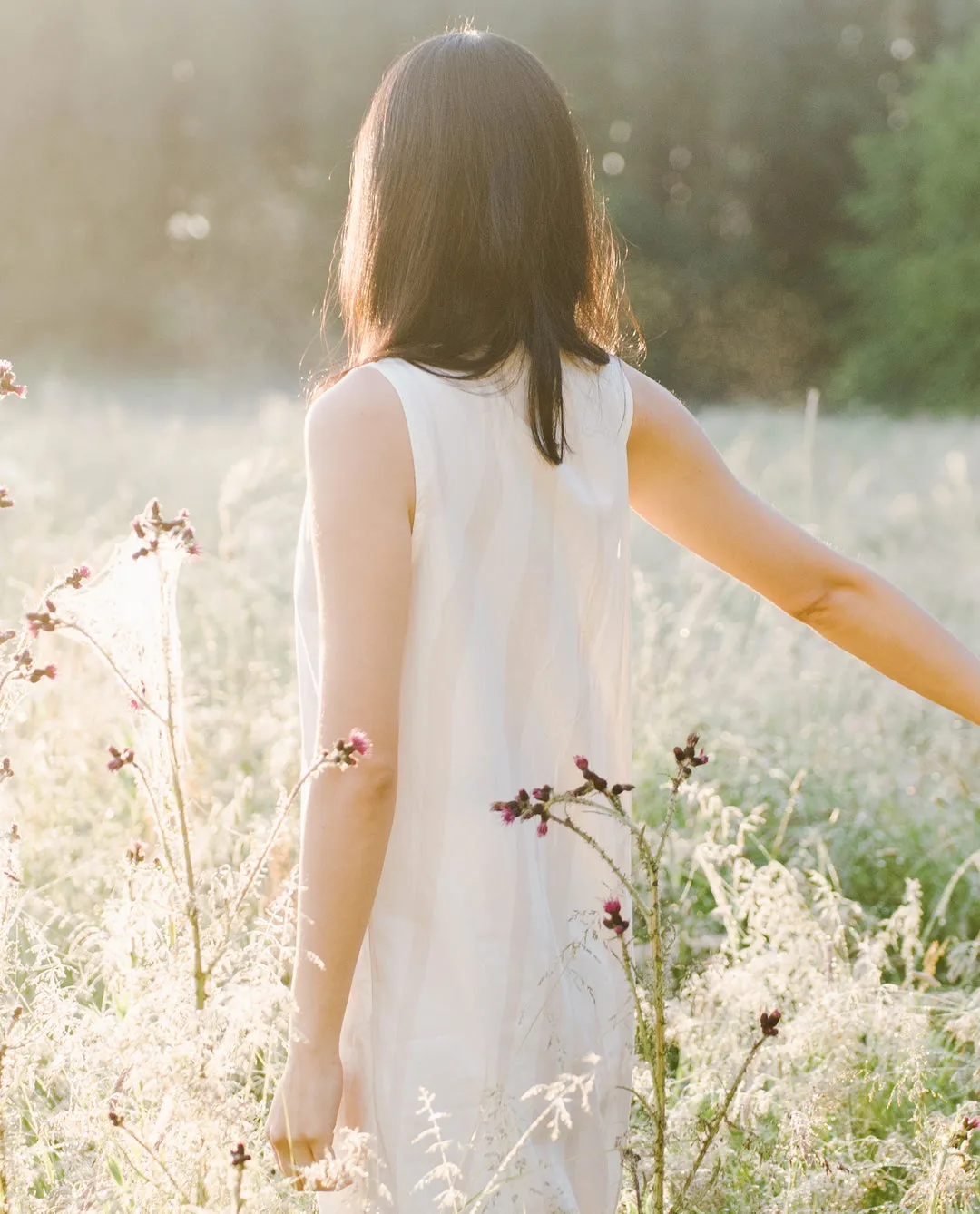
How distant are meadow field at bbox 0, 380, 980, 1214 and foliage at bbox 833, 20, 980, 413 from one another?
14.0 m

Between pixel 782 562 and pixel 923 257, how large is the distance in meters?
19.5

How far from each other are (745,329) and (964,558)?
15.0 metres

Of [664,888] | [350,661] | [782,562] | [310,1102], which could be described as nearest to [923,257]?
[664,888]

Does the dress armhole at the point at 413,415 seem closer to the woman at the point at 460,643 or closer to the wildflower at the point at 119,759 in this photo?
the woman at the point at 460,643

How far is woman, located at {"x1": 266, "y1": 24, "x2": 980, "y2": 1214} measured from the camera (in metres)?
1.16

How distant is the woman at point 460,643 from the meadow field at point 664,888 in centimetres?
9

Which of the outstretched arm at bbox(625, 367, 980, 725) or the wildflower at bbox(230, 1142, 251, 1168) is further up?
the outstretched arm at bbox(625, 367, 980, 725)

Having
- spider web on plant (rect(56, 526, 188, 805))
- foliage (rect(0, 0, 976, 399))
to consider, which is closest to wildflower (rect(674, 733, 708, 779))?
spider web on plant (rect(56, 526, 188, 805))

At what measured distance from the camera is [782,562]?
59.2 inches

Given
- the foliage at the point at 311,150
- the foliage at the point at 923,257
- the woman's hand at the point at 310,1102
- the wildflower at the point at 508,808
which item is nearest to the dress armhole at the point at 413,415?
the wildflower at the point at 508,808

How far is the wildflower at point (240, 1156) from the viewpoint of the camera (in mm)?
917

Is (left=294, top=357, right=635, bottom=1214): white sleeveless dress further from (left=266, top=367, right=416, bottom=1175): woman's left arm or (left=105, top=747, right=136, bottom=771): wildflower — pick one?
(left=105, top=747, right=136, bottom=771): wildflower

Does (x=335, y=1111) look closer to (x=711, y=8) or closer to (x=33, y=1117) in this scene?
(x=33, y=1117)

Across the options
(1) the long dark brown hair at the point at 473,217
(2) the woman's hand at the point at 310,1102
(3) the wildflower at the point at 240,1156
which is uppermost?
(1) the long dark brown hair at the point at 473,217
